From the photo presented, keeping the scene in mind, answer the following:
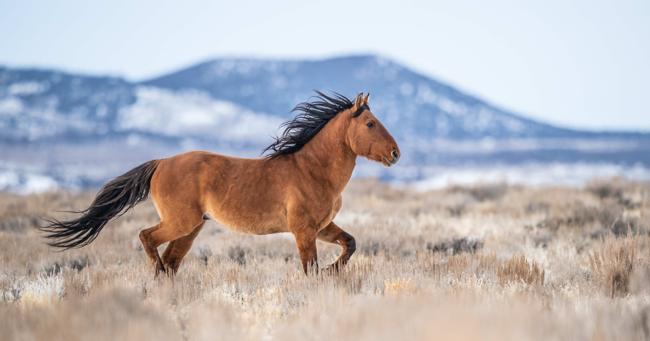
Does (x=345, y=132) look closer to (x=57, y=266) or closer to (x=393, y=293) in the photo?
(x=393, y=293)

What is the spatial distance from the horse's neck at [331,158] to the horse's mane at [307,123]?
0.50ft

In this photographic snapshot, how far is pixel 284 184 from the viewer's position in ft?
22.7

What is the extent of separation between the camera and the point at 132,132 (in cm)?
15212

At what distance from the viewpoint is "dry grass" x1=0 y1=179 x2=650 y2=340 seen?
4.49 metres

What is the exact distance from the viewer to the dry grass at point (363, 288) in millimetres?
4488

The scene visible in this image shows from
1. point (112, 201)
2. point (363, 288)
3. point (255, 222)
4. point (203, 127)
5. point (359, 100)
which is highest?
point (203, 127)

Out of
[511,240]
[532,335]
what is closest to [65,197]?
[511,240]

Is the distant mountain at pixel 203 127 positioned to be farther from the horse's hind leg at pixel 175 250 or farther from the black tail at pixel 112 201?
the horse's hind leg at pixel 175 250

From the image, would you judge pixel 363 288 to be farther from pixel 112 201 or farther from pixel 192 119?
pixel 192 119

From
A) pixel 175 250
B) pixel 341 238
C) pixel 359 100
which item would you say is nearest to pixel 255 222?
pixel 341 238

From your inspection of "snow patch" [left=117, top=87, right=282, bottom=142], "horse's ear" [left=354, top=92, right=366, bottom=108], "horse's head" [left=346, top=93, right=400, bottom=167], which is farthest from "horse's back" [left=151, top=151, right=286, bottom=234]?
"snow patch" [left=117, top=87, right=282, bottom=142]

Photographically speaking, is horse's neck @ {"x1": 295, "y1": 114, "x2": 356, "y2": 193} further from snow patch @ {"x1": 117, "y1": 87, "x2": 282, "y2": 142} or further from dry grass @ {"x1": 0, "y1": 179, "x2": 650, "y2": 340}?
snow patch @ {"x1": 117, "y1": 87, "x2": 282, "y2": 142}

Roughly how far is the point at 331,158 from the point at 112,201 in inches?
92.2

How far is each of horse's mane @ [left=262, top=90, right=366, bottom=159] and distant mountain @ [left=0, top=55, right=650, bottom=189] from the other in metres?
113
